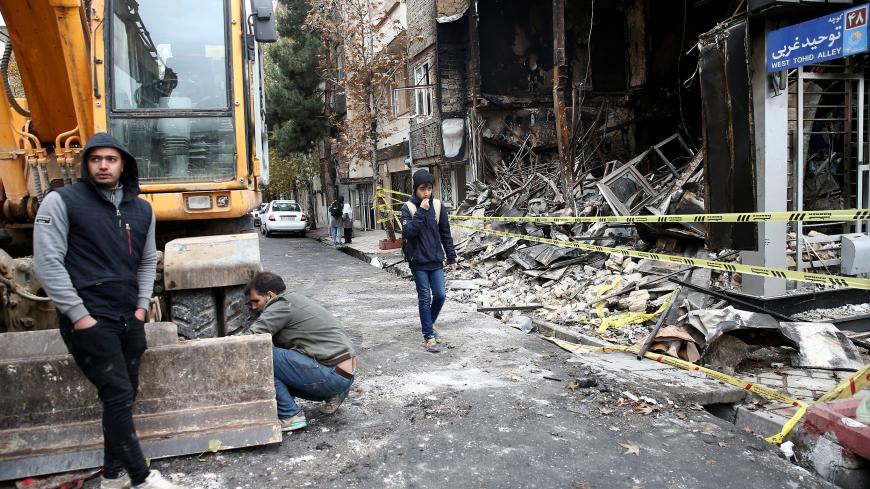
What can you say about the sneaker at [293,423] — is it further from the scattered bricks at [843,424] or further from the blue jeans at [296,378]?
the scattered bricks at [843,424]

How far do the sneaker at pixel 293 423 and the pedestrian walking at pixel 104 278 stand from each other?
906 millimetres

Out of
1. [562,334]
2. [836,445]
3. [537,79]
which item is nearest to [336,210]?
[537,79]

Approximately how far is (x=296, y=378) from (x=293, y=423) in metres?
0.30

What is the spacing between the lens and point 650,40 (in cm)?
1619

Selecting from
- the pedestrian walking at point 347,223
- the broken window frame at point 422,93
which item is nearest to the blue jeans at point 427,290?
the broken window frame at point 422,93

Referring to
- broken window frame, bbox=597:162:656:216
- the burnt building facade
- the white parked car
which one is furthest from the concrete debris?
the white parked car

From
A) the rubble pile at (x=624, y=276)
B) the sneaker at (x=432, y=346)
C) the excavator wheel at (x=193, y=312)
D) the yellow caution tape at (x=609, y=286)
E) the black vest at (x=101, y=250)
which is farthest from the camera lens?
the yellow caution tape at (x=609, y=286)

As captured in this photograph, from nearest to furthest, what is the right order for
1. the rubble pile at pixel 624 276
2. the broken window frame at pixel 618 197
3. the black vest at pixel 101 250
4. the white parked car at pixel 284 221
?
the black vest at pixel 101 250 < the rubble pile at pixel 624 276 < the broken window frame at pixel 618 197 < the white parked car at pixel 284 221

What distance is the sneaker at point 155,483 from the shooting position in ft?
10.8

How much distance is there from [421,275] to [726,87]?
13.0 ft

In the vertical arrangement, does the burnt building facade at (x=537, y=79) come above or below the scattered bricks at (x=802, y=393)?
above

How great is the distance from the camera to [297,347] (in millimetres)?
4316

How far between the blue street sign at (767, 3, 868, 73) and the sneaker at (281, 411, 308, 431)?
5.84 metres

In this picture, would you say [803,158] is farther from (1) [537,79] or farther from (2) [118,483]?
(1) [537,79]
